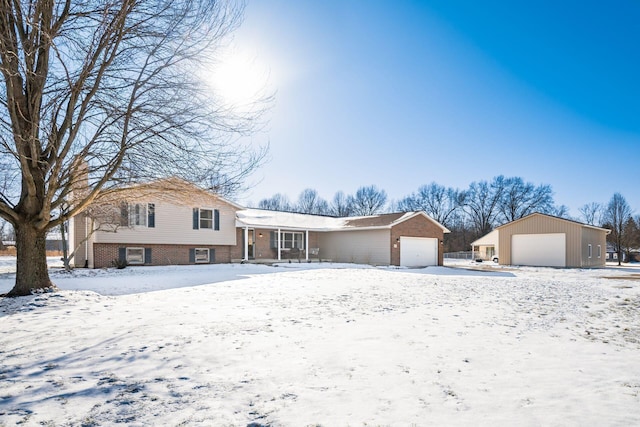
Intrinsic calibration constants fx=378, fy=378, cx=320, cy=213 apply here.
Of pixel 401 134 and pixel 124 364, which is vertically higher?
pixel 401 134

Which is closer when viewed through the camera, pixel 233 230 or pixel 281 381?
pixel 281 381

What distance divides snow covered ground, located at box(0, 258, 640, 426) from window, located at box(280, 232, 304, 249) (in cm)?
1772

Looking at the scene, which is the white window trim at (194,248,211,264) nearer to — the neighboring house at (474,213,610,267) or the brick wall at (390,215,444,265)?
the brick wall at (390,215,444,265)

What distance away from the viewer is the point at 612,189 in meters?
44.4

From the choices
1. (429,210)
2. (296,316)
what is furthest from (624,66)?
(429,210)

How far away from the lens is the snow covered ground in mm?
3041

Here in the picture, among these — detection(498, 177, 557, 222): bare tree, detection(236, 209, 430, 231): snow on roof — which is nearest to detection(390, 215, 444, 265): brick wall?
detection(236, 209, 430, 231): snow on roof

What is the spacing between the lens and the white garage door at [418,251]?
25.5 m

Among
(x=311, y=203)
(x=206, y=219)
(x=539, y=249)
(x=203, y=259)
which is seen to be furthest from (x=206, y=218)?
(x=311, y=203)

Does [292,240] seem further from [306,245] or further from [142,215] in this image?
[142,215]

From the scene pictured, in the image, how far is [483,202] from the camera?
58750 millimetres

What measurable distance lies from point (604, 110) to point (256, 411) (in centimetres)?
2099

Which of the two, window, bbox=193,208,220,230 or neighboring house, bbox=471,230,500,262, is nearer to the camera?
window, bbox=193,208,220,230

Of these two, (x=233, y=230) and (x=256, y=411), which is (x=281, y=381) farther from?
(x=233, y=230)
